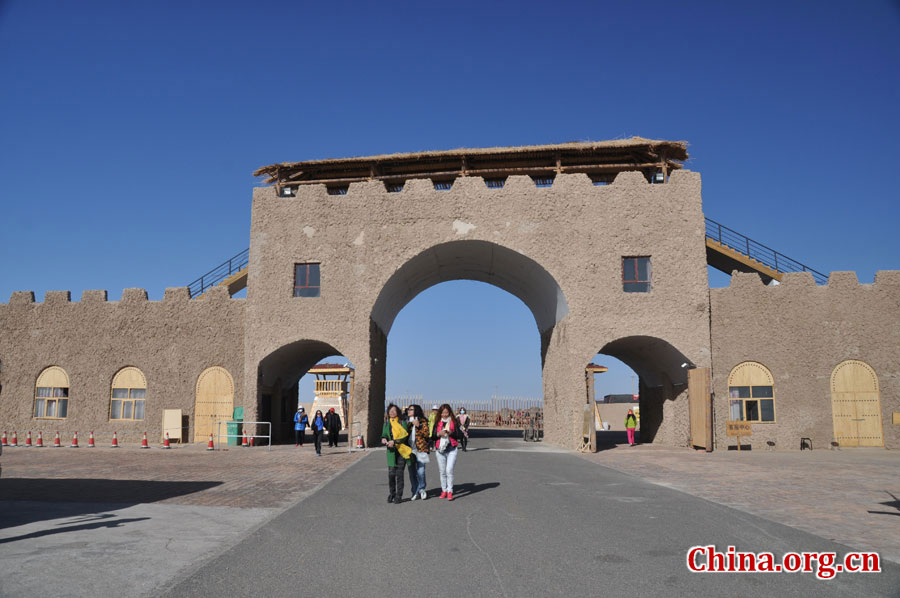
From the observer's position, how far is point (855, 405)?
941 inches

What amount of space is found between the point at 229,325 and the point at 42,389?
8.89 metres

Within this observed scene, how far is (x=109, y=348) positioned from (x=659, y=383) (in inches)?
906

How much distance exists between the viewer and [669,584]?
20.4ft

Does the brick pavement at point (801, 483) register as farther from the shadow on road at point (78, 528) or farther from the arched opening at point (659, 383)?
the shadow on road at point (78, 528)

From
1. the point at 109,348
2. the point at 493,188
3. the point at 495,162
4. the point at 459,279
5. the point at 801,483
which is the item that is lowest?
the point at 801,483

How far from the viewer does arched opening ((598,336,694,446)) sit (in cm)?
2467

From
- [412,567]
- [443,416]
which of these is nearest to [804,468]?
[443,416]

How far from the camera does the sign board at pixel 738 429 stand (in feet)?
75.8

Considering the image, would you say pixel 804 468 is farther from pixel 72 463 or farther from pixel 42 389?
pixel 42 389

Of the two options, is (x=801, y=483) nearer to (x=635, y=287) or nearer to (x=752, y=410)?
(x=752, y=410)

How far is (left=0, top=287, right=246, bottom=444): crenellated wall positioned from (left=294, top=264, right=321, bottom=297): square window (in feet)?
9.00

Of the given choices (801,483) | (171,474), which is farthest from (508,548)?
(171,474)

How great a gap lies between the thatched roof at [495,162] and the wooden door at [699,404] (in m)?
8.37

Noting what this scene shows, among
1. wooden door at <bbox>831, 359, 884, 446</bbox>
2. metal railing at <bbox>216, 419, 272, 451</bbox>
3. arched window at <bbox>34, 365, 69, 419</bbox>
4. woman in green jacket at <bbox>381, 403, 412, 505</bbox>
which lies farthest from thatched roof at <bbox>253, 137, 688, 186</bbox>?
woman in green jacket at <bbox>381, 403, 412, 505</bbox>
